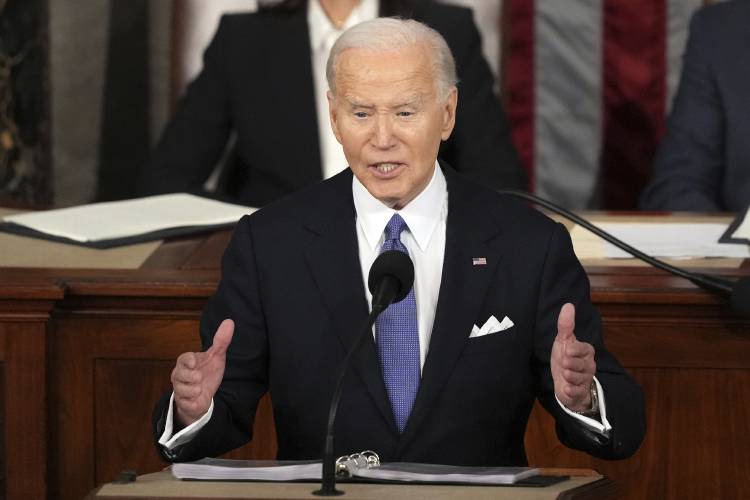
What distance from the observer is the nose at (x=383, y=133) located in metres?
1.86

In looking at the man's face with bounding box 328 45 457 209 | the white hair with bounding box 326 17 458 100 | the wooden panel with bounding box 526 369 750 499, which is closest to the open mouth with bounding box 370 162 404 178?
the man's face with bounding box 328 45 457 209

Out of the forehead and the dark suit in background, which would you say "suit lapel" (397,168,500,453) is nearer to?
the dark suit in background

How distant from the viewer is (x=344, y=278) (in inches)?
77.6

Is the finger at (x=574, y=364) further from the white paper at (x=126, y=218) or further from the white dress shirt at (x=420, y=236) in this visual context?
the white paper at (x=126, y=218)

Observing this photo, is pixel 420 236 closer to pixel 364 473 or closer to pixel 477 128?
pixel 364 473

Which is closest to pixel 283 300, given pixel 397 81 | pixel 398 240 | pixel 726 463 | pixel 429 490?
pixel 398 240

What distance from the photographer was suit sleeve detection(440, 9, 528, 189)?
11.3 feet

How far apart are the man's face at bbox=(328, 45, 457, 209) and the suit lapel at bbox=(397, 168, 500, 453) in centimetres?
11

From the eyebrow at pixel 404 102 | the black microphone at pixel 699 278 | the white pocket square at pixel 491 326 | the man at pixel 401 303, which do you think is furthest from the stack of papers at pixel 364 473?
the black microphone at pixel 699 278

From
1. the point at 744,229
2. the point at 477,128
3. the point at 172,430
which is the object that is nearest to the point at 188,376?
the point at 172,430

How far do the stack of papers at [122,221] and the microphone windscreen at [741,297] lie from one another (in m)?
0.99

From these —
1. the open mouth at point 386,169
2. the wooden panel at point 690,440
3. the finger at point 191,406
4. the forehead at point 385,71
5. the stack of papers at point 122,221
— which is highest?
the forehead at point 385,71

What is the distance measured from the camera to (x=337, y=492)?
146cm

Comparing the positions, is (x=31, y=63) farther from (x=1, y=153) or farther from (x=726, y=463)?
(x=726, y=463)
